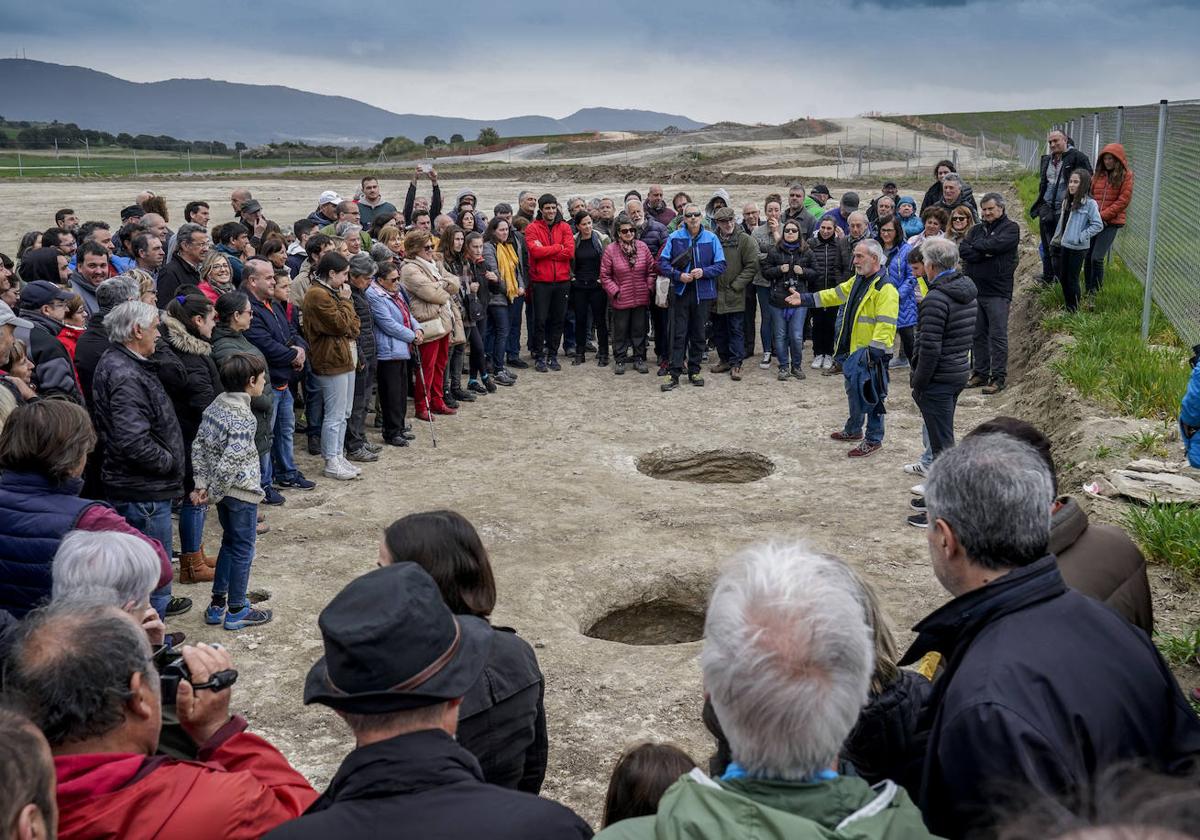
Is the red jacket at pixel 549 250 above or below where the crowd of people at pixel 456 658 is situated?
above

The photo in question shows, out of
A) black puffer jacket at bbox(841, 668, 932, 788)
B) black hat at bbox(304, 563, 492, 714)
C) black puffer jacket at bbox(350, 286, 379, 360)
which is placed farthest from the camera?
black puffer jacket at bbox(350, 286, 379, 360)

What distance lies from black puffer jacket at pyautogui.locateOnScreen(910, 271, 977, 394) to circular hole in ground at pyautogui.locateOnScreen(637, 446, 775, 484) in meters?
2.17

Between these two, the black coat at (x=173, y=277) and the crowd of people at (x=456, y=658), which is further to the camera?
the black coat at (x=173, y=277)

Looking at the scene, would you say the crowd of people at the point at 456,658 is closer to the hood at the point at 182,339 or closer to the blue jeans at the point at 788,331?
the hood at the point at 182,339

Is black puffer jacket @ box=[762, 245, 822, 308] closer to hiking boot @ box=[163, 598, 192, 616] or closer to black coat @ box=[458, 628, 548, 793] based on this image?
hiking boot @ box=[163, 598, 192, 616]

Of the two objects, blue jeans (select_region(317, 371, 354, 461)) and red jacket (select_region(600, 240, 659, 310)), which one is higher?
red jacket (select_region(600, 240, 659, 310))

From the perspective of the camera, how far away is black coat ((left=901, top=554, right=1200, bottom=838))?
2.32 metres

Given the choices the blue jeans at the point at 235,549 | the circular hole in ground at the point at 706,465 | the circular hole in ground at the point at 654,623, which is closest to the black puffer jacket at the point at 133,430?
the blue jeans at the point at 235,549

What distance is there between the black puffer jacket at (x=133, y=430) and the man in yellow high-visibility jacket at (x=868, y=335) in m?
6.05

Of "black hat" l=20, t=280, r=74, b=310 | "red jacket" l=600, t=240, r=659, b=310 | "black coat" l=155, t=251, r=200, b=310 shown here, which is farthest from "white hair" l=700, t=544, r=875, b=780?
"red jacket" l=600, t=240, r=659, b=310

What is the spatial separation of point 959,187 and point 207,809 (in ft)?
42.1

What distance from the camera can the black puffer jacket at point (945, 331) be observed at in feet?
26.6

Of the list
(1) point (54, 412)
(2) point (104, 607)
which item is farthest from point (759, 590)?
(1) point (54, 412)

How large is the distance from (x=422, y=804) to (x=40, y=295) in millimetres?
6355
